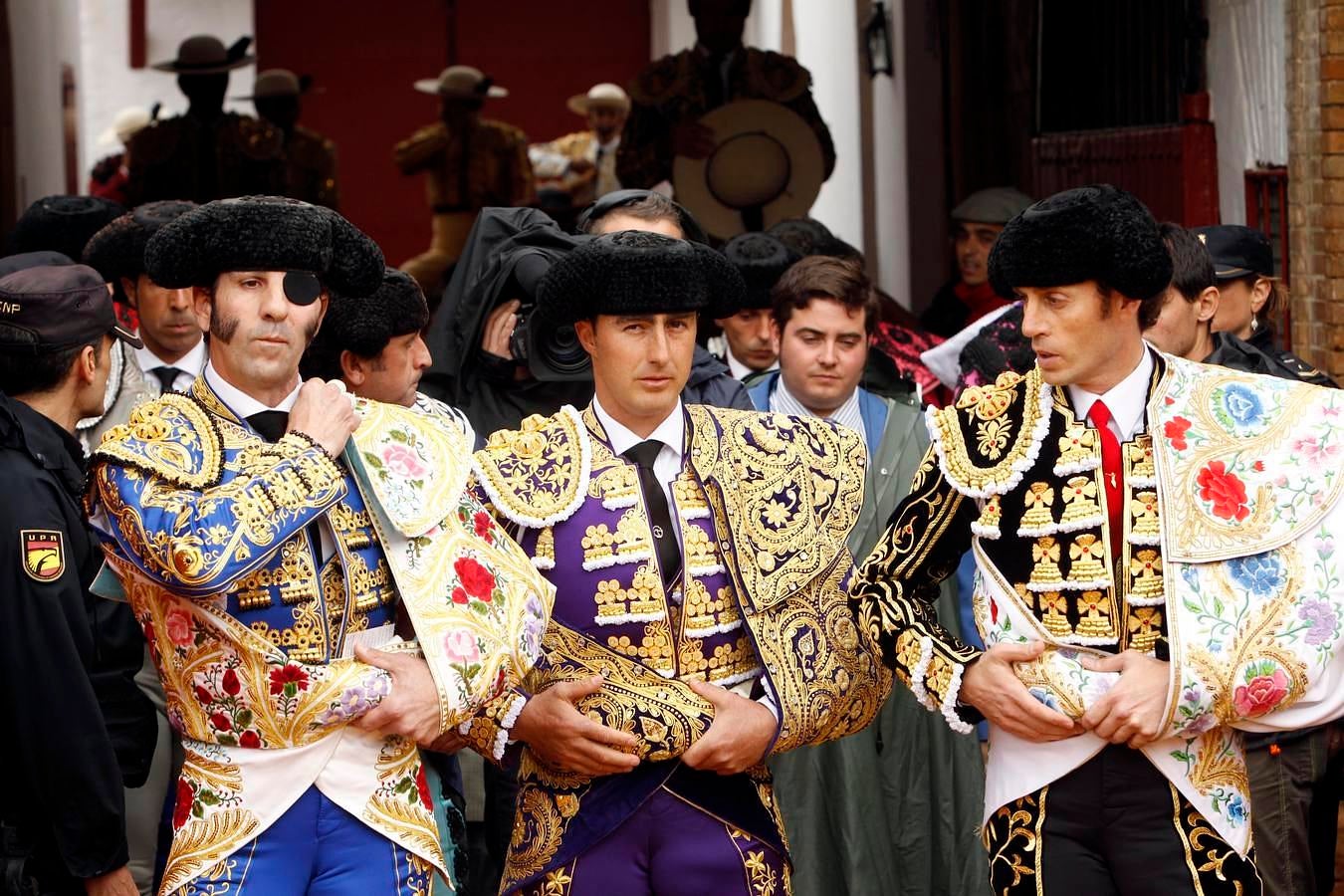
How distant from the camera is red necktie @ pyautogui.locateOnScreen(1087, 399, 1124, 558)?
340cm

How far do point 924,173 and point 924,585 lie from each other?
295 inches

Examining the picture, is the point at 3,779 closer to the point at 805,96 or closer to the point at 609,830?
the point at 609,830

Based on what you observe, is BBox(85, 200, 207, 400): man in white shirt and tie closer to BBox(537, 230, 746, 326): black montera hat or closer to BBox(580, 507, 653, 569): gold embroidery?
BBox(537, 230, 746, 326): black montera hat

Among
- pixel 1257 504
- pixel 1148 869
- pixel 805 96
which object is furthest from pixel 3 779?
pixel 805 96

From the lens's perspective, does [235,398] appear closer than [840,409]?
Yes

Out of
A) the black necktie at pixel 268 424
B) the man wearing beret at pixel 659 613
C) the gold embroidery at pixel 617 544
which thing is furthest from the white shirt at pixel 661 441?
the black necktie at pixel 268 424

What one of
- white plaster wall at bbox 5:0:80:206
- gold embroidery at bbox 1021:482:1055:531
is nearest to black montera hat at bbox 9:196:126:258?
gold embroidery at bbox 1021:482:1055:531

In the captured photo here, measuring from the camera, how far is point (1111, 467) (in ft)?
11.3

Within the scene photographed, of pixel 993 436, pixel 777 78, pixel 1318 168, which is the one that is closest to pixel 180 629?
pixel 993 436

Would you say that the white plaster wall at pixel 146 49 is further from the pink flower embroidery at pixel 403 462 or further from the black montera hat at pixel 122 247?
the pink flower embroidery at pixel 403 462

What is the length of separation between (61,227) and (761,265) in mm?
2005

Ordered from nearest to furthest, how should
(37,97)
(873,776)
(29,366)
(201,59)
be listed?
1. (29,366)
2. (873,776)
3. (37,97)
4. (201,59)

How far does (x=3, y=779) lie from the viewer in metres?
3.48

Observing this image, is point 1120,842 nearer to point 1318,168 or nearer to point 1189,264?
point 1189,264
